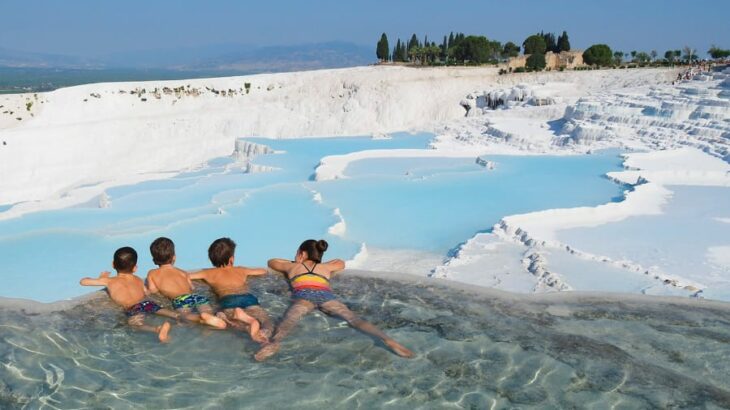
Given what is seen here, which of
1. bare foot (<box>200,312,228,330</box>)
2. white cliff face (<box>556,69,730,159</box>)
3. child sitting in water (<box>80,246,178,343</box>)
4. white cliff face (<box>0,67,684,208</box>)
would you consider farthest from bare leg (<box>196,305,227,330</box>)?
white cliff face (<box>556,69,730,159</box>)

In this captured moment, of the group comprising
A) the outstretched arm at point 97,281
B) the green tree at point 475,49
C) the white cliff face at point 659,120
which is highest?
the green tree at point 475,49

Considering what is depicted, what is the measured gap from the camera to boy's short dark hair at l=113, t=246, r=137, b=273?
3895 millimetres

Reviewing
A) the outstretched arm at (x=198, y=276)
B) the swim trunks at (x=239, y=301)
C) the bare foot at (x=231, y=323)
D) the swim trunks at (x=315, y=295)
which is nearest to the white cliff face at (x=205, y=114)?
the outstretched arm at (x=198, y=276)

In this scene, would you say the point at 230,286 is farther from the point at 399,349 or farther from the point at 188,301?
the point at 399,349

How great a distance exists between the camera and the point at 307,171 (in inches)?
584

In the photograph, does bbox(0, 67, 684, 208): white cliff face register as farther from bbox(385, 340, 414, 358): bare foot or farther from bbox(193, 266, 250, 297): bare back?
bbox(385, 340, 414, 358): bare foot

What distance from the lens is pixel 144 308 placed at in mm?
3879

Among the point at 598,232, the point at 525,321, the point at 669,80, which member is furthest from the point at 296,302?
the point at 669,80

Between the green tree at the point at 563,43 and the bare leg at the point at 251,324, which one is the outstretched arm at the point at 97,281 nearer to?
the bare leg at the point at 251,324

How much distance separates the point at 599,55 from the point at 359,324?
123 ft

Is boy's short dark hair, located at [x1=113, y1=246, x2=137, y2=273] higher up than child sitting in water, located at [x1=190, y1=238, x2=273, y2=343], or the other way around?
boy's short dark hair, located at [x1=113, y1=246, x2=137, y2=273]

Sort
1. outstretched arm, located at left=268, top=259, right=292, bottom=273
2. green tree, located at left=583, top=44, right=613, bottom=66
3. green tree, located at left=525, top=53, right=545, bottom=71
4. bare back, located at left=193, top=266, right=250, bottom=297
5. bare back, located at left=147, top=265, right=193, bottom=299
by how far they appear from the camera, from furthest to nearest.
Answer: green tree, located at left=583, top=44, right=613, bottom=66 < green tree, located at left=525, top=53, right=545, bottom=71 < outstretched arm, located at left=268, top=259, right=292, bottom=273 < bare back, located at left=193, top=266, right=250, bottom=297 < bare back, located at left=147, top=265, right=193, bottom=299

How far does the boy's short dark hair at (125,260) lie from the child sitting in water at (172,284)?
5.3 inches

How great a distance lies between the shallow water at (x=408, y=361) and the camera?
10.0 ft
